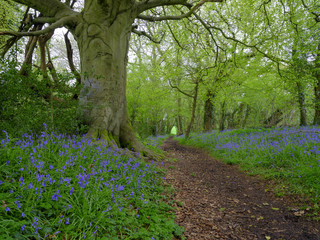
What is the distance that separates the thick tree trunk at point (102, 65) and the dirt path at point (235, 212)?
244 cm

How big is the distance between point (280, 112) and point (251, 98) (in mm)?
3183

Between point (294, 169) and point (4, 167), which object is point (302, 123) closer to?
point (294, 169)

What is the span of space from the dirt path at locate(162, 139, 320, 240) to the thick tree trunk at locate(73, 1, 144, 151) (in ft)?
8.02

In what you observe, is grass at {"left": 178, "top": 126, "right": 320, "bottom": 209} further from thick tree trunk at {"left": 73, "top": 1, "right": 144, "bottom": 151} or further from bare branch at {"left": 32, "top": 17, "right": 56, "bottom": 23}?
bare branch at {"left": 32, "top": 17, "right": 56, "bottom": 23}

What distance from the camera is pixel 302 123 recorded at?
10.9 m

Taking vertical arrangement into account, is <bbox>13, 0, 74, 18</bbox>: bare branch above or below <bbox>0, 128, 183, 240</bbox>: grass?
above

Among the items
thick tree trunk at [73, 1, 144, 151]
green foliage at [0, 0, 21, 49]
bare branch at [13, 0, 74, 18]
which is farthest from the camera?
green foliage at [0, 0, 21, 49]

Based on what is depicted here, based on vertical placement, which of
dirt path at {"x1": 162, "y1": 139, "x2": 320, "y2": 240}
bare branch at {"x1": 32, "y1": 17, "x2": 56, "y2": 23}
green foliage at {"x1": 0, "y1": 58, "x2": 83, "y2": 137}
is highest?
bare branch at {"x1": 32, "y1": 17, "x2": 56, "y2": 23}

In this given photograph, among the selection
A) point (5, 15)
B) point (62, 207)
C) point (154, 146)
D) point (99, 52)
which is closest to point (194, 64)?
point (154, 146)

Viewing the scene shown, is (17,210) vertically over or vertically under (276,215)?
over

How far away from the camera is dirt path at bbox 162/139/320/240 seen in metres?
2.66

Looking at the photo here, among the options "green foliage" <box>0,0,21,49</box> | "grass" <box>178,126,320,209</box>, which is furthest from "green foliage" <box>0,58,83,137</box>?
"grass" <box>178,126,320,209</box>

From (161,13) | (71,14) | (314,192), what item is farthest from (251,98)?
(71,14)

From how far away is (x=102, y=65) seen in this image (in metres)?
5.27
